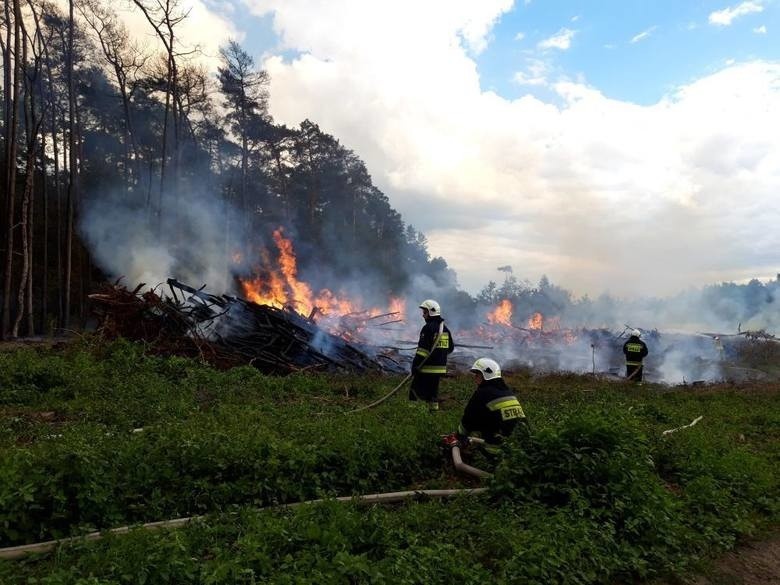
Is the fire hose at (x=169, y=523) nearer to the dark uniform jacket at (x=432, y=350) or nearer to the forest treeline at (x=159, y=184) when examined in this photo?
the dark uniform jacket at (x=432, y=350)

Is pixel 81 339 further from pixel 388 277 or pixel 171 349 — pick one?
pixel 388 277

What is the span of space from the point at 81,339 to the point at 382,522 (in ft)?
39.2

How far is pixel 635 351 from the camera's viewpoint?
16.9 m

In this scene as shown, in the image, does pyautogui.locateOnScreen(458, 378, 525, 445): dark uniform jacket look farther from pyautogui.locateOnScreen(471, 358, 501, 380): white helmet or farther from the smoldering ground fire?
the smoldering ground fire

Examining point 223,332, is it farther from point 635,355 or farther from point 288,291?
point 635,355

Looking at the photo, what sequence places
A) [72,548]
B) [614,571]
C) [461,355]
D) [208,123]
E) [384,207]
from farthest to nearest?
[384,207] → [208,123] → [461,355] → [614,571] → [72,548]

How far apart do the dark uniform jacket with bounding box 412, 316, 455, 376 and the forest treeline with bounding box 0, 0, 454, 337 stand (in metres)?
16.2

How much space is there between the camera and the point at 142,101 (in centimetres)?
3272

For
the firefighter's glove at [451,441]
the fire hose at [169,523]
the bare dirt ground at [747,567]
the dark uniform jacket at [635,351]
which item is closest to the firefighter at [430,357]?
the firefighter's glove at [451,441]

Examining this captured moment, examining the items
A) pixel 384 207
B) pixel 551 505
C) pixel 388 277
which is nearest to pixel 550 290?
pixel 388 277

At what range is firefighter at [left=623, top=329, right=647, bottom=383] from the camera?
1691 cm

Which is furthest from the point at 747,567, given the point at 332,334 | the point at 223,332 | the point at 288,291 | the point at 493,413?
the point at 288,291

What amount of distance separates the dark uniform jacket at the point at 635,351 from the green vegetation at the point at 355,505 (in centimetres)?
841

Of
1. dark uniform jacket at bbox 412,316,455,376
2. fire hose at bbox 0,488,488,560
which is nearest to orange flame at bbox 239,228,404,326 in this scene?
dark uniform jacket at bbox 412,316,455,376
